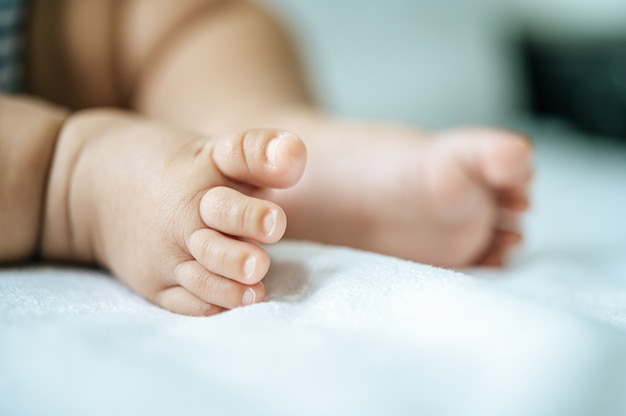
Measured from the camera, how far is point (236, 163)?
362mm

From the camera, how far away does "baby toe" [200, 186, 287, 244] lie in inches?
13.5

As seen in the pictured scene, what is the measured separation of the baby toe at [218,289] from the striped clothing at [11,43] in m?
0.36

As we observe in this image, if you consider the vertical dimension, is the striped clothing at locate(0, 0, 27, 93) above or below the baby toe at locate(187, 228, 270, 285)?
above

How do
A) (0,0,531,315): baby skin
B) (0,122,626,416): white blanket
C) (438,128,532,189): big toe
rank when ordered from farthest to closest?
1. (438,128,532,189): big toe
2. (0,0,531,315): baby skin
3. (0,122,626,416): white blanket

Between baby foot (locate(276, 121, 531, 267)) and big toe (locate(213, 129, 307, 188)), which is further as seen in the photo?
baby foot (locate(276, 121, 531, 267))

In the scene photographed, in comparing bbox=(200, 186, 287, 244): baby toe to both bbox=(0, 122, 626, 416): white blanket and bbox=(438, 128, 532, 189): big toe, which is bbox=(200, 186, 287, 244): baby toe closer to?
bbox=(0, 122, 626, 416): white blanket

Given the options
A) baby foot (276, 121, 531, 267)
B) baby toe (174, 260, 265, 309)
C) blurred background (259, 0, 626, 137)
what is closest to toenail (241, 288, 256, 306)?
baby toe (174, 260, 265, 309)

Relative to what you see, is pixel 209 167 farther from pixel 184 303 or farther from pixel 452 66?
pixel 452 66

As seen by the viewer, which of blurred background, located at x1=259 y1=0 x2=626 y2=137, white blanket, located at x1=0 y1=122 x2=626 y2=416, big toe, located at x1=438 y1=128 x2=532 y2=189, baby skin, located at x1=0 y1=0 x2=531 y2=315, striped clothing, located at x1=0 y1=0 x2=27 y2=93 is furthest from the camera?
blurred background, located at x1=259 y1=0 x2=626 y2=137

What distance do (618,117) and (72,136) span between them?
1051 mm

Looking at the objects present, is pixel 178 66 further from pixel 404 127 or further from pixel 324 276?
pixel 324 276

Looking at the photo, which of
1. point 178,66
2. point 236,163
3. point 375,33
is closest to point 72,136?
point 236,163

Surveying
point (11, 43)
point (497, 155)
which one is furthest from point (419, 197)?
point (11, 43)

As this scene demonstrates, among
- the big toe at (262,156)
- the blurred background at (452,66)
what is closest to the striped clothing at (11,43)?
the big toe at (262,156)
